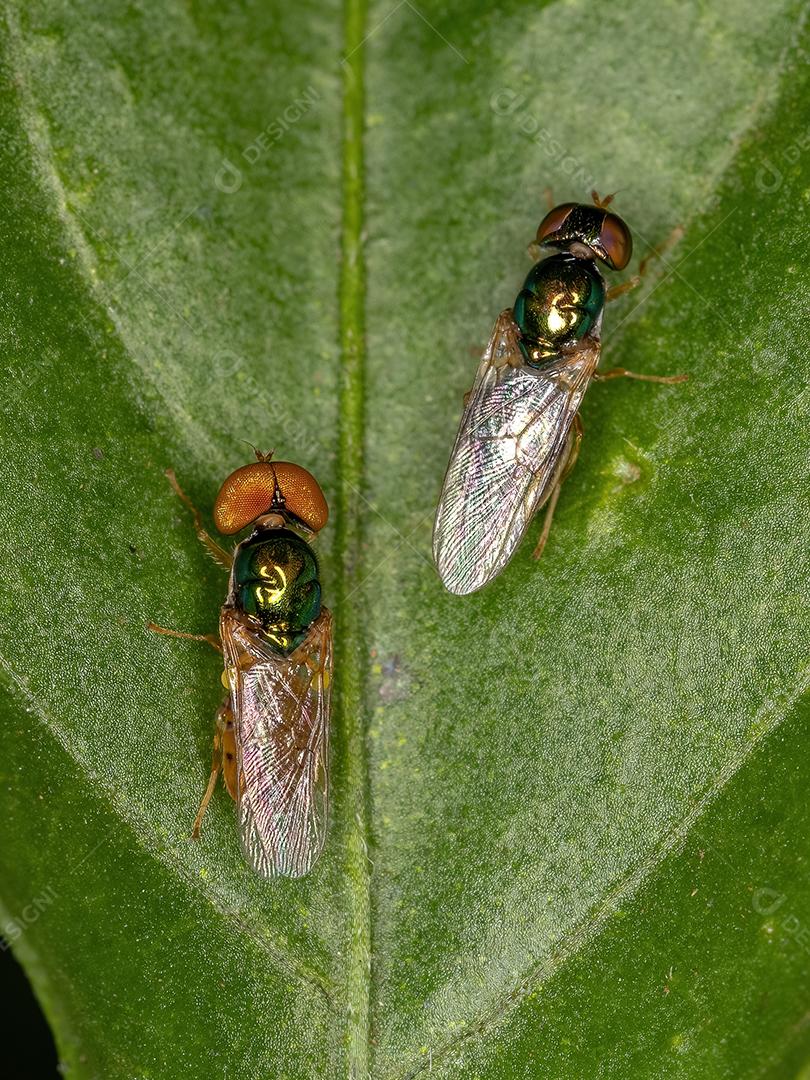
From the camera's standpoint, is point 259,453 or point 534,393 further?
point 534,393

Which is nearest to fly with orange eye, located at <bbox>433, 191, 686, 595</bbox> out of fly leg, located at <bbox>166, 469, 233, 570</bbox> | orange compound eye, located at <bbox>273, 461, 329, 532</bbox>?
orange compound eye, located at <bbox>273, 461, 329, 532</bbox>

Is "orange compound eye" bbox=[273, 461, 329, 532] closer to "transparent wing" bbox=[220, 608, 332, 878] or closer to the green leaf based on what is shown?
the green leaf

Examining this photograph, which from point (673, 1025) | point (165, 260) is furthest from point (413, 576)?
point (673, 1025)

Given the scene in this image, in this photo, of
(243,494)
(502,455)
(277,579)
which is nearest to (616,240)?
(502,455)

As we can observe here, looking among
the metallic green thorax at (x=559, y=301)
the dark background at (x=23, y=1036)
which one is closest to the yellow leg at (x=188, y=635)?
the dark background at (x=23, y=1036)

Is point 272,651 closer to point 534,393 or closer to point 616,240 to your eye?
point 534,393

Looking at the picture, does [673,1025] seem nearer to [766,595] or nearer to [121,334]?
[766,595]
